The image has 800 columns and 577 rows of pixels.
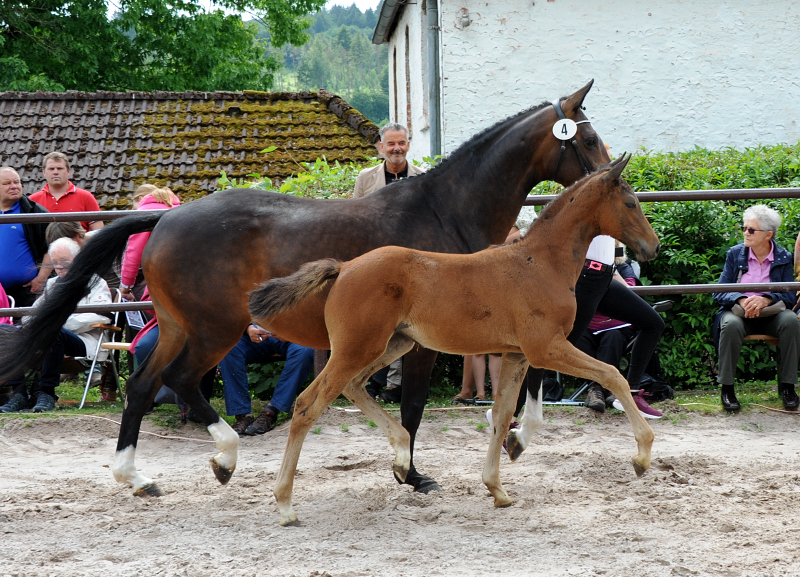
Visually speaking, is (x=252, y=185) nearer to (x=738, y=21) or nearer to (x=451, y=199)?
(x=451, y=199)

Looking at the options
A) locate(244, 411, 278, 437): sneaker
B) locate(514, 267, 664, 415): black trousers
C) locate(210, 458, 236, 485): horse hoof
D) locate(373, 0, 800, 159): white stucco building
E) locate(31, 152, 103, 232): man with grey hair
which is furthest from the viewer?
locate(373, 0, 800, 159): white stucco building

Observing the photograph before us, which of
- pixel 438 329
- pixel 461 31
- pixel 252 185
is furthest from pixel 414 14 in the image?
pixel 438 329

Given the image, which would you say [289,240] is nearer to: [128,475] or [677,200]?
[128,475]

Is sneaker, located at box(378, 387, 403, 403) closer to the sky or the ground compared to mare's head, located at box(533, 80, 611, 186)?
closer to the ground

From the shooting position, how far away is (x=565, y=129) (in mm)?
4250

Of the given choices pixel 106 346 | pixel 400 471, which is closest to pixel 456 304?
pixel 400 471

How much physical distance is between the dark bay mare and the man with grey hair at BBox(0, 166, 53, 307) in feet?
7.83

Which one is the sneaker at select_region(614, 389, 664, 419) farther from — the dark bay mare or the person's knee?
the dark bay mare

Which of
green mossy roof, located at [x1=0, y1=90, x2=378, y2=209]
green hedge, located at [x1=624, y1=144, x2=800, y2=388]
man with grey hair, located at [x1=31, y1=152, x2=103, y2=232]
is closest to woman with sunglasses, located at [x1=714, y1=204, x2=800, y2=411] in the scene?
green hedge, located at [x1=624, y1=144, x2=800, y2=388]

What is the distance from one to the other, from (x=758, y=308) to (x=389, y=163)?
302cm

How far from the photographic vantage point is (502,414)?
157 inches

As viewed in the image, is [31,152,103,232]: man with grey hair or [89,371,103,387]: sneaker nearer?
[89,371,103,387]: sneaker

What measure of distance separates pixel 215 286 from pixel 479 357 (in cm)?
286

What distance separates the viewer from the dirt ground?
3.11 meters
